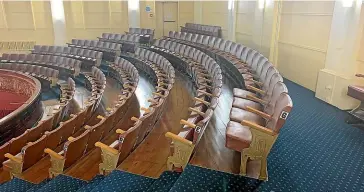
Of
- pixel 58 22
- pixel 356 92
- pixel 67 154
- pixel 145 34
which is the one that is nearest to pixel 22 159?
pixel 67 154

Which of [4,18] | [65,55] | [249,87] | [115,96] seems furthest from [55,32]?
[249,87]

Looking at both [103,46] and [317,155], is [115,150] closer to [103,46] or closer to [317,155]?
[317,155]

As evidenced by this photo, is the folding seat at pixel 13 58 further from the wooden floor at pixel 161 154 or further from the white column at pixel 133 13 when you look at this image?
the wooden floor at pixel 161 154

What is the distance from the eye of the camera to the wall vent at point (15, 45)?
107 inches

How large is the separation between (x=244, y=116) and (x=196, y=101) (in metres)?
0.15

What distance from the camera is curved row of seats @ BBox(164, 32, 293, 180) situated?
59 centimetres

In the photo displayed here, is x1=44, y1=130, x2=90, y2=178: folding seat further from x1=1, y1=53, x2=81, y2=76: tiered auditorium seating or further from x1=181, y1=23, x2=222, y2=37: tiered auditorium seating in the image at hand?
x1=181, y1=23, x2=222, y2=37: tiered auditorium seating

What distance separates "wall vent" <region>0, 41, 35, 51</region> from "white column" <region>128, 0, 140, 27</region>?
887mm

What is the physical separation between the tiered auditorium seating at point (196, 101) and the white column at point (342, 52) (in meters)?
0.46

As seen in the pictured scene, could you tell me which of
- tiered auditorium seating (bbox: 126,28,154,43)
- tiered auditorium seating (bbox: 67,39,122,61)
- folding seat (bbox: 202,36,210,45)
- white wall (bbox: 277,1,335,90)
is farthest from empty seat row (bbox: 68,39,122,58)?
white wall (bbox: 277,1,335,90)

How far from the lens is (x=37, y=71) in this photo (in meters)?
1.86

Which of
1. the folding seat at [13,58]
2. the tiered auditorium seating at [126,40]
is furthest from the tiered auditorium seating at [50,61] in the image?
the tiered auditorium seating at [126,40]

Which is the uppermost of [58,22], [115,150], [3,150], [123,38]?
[58,22]

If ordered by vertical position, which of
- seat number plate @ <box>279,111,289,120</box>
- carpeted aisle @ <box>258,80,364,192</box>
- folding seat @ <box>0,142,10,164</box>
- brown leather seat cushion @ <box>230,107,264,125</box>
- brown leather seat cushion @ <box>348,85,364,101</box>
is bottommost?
folding seat @ <box>0,142,10,164</box>
